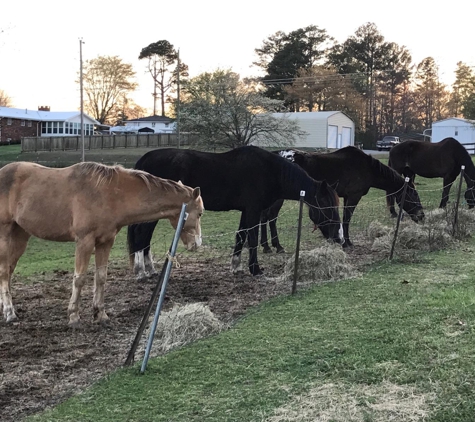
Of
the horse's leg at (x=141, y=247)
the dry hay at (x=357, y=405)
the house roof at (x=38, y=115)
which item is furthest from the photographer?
the house roof at (x=38, y=115)

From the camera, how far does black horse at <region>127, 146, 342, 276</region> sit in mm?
7770

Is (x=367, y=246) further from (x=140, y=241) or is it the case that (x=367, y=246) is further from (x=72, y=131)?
(x=72, y=131)

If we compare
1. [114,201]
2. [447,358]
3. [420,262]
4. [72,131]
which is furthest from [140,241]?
[72,131]

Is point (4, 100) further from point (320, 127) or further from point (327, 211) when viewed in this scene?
point (327, 211)

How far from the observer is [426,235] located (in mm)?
9109

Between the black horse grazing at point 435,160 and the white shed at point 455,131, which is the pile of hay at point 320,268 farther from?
the white shed at point 455,131

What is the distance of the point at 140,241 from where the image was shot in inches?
304

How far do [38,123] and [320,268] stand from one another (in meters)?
56.2

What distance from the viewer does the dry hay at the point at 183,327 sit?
15.4 feet

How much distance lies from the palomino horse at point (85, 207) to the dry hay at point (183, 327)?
0.80 meters

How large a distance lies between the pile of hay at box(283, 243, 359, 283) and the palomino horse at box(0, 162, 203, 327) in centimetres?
214

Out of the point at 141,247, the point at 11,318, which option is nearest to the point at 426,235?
the point at 141,247

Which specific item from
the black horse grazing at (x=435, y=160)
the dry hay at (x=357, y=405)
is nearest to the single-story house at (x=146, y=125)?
the black horse grazing at (x=435, y=160)

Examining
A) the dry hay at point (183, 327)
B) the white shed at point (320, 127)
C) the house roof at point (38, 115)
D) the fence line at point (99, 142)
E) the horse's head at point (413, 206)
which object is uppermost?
the house roof at point (38, 115)
